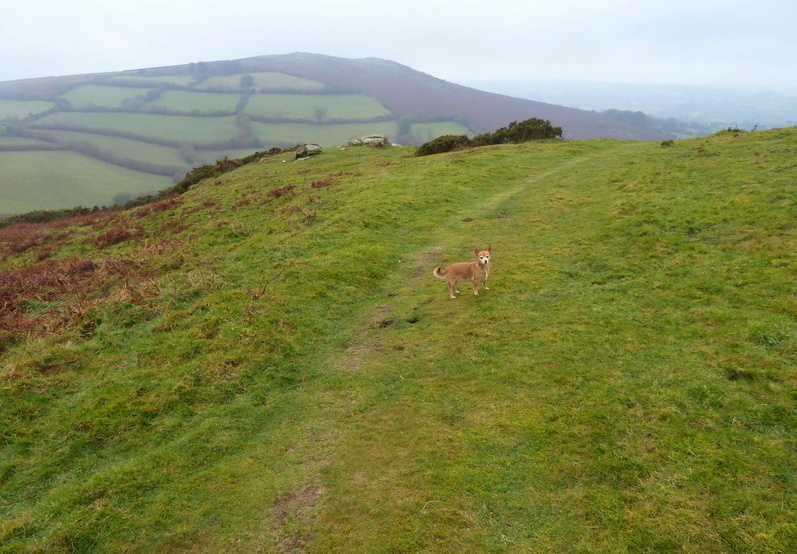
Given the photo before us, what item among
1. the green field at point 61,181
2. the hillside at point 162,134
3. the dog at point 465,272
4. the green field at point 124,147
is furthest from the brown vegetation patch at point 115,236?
the green field at point 124,147

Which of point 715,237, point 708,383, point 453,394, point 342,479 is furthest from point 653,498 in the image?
point 715,237

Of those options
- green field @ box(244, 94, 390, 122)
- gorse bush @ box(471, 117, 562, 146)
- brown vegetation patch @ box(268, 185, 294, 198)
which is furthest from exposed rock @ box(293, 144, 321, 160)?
green field @ box(244, 94, 390, 122)

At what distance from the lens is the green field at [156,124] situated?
525 feet

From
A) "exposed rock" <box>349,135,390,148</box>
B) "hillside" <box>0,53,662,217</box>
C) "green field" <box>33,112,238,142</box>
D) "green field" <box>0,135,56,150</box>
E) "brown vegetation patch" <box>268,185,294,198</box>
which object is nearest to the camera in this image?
"brown vegetation patch" <box>268,185,294,198</box>

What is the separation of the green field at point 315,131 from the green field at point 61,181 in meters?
48.7

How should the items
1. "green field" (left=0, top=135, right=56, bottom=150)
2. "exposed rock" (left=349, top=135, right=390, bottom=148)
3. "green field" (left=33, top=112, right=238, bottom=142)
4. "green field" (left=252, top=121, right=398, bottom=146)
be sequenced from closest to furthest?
"exposed rock" (left=349, top=135, right=390, bottom=148), "green field" (left=0, top=135, right=56, bottom=150), "green field" (left=252, top=121, right=398, bottom=146), "green field" (left=33, top=112, right=238, bottom=142)

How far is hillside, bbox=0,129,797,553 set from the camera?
654cm

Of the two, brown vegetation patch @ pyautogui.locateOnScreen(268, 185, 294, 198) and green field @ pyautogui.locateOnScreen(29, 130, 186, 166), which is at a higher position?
green field @ pyautogui.locateOnScreen(29, 130, 186, 166)

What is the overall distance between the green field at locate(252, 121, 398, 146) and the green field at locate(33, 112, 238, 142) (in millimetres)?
14213

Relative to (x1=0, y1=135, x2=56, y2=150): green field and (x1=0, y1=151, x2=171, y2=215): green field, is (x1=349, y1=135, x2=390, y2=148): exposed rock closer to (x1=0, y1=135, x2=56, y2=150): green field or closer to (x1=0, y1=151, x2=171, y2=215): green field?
(x1=0, y1=151, x2=171, y2=215): green field

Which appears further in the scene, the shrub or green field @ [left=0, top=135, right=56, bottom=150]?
green field @ [left=0, top=135, right=56, bottom=150]

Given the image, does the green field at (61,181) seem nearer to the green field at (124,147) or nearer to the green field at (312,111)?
the green field at (124,147)

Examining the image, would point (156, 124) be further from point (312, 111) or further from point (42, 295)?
point (42, 295)

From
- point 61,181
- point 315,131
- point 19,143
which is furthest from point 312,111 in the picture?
point 19,143
